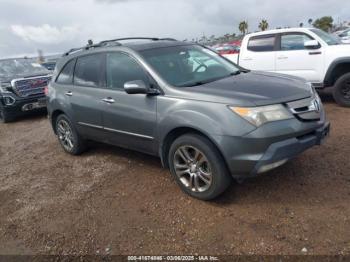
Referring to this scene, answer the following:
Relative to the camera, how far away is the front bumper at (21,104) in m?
8.99

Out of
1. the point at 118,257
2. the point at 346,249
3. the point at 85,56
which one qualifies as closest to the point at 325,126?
the point at 346,249

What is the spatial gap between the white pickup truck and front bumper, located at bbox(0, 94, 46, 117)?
5367 mm

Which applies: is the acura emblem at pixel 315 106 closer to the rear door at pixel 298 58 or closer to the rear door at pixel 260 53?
the rear door at pixel 298 58

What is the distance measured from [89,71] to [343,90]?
16.9 ft

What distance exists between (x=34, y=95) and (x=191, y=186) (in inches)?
A: 268

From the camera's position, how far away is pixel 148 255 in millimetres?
3111

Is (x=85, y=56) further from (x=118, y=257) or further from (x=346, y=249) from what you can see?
(x=346, y=249)

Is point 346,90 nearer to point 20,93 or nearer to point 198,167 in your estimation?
point 198,167

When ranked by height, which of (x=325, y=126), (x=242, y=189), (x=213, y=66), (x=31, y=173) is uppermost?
(x=213, y=66)

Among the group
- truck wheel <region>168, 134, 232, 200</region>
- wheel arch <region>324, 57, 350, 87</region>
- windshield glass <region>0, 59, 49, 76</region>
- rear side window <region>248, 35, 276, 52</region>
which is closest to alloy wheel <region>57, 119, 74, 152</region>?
truck wheel <region>168, 134, 232, 200</region>

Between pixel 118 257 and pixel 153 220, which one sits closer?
pixel 118 257

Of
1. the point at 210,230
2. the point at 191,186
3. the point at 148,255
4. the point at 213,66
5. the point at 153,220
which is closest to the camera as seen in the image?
the point at 148,255

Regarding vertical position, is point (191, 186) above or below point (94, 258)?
above

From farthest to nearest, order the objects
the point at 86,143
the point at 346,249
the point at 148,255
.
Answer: the point at 86,143
the point at 148,255
the point at 346,249
